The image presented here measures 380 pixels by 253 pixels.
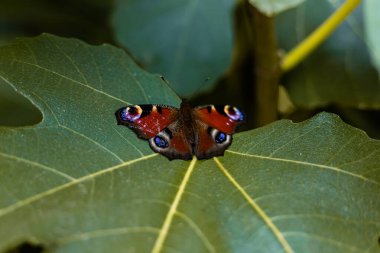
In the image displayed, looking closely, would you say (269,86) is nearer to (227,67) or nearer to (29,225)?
(227,67)

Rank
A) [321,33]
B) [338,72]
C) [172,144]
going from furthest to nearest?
[338,72], [321,33], [172,144]

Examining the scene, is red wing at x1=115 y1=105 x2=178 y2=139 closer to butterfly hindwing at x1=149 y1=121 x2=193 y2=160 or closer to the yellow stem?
butterfly hindwing at x1=149 y1=121 x2=193 y2=160

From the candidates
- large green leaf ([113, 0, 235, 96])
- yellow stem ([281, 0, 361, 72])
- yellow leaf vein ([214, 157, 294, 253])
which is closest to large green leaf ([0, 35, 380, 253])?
yellow leaf vein ([214, 157, 294, 253])

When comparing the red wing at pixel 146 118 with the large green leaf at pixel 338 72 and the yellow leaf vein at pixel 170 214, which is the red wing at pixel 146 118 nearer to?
the yellow leaf vein at pixel 170 214

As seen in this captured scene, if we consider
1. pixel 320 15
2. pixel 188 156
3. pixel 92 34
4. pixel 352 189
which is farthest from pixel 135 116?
pixel 92 34

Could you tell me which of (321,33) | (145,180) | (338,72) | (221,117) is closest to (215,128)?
(221,117)

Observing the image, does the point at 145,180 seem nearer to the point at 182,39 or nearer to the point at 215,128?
the point at 215,128
